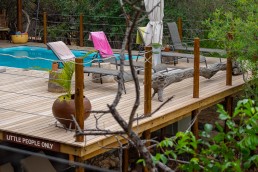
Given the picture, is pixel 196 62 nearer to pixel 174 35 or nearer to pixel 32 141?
pixel 32 141

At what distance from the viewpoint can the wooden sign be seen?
6.02m

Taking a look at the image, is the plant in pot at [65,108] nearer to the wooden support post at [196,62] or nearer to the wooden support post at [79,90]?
the wooden support post at [79,90]

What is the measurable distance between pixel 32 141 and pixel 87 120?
867mm

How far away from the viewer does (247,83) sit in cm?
877

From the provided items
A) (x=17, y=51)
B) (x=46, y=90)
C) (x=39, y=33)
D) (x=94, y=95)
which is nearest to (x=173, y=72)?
(x=94, y=95)

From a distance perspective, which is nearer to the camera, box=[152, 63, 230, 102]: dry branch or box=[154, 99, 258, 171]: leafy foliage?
box=[154, 99, 258, 171]: leafy foliage

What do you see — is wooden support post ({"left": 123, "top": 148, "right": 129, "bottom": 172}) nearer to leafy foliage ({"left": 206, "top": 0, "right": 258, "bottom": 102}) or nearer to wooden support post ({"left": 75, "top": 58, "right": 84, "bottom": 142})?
leafy foliage ({"left": 206, "top": 0, "right": 258, "bottom": 102})

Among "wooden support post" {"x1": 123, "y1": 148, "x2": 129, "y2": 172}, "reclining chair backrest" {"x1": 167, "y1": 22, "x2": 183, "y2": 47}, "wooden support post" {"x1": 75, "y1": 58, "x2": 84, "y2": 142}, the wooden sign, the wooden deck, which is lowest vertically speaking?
"wooden support post" {"x1": 123, "y1": 148, "x2": 129, "y2": 172}

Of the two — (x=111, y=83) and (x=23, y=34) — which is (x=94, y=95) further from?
(x=23, y=34)

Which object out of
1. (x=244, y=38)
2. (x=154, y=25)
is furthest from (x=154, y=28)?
(x=244, y=38)

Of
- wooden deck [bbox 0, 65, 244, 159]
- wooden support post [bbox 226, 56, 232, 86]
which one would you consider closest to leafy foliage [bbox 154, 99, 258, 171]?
wooden deck [bbox 0, 65, 244, 159]

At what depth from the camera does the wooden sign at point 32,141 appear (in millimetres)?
6016

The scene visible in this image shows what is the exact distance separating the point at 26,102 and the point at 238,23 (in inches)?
136

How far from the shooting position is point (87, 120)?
6773 millimetres
